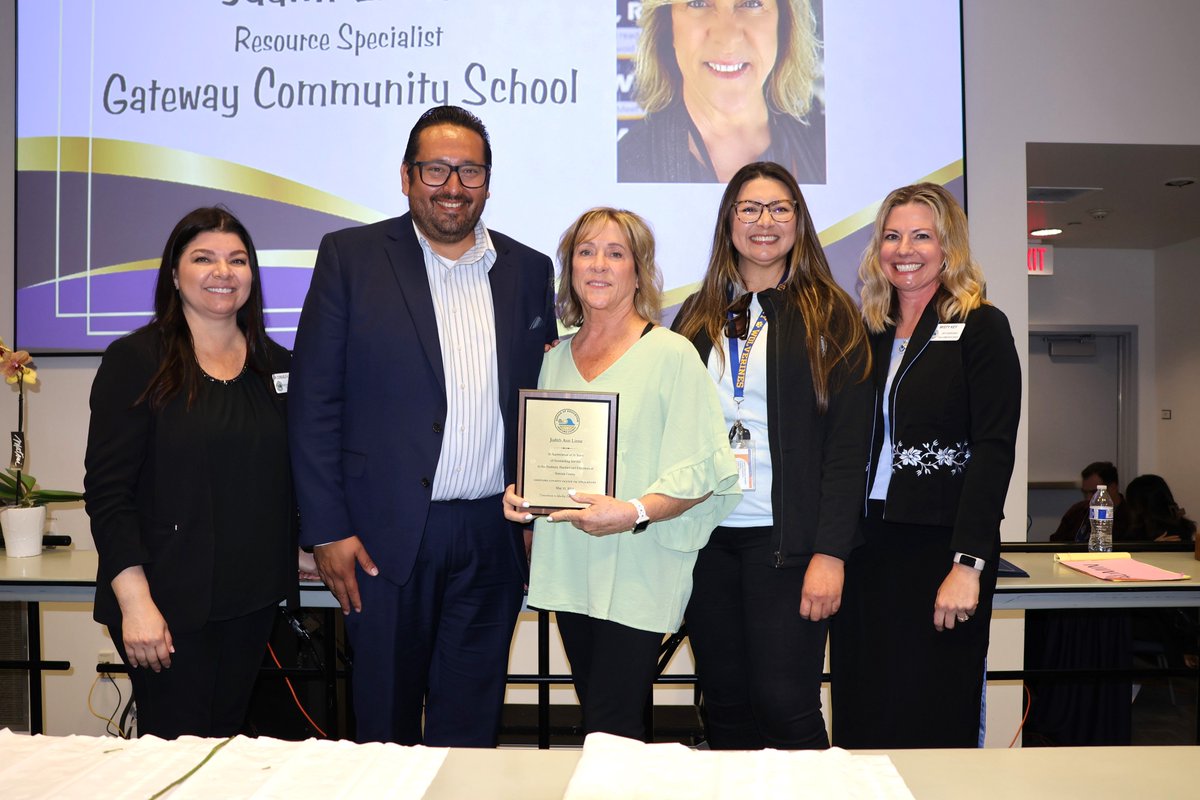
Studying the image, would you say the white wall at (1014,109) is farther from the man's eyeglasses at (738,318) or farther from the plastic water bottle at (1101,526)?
the man's eyeglasses at (738,318)

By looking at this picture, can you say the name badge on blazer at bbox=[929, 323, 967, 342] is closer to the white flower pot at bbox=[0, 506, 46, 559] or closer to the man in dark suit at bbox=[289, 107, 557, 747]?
the man in dark suit at bbox=[289, 107, 557, 747]

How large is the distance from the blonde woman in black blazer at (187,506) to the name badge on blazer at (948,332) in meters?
1.71

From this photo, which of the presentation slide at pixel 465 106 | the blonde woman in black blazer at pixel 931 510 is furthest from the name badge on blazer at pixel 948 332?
the presentation slide at pixel 465 106

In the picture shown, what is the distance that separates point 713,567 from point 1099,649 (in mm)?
2561

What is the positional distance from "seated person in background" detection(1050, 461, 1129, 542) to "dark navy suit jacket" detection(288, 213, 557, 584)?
3.79 metres

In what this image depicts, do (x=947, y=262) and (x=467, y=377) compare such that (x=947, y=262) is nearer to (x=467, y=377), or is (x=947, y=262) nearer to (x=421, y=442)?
(x=467, y=377)

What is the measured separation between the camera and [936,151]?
152 inches

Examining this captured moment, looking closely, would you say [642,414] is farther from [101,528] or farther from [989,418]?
[101,528]

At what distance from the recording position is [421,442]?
2.10m

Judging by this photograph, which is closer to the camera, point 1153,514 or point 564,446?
point 564,446

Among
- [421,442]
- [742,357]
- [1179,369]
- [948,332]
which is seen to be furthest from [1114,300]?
[421,442]

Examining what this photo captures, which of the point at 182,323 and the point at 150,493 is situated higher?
the point at 182,323

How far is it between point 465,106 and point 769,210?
213cm

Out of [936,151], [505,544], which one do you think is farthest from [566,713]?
[936,151]
